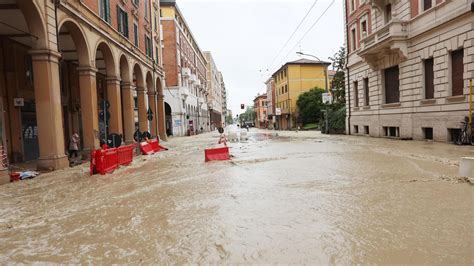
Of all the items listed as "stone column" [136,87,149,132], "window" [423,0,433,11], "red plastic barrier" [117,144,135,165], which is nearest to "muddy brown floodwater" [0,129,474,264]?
"red plastic barrier" [117,144,135,165]

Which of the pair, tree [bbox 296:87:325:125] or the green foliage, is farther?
tree [bbox 296:87:325:125]

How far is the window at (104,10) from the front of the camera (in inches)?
751

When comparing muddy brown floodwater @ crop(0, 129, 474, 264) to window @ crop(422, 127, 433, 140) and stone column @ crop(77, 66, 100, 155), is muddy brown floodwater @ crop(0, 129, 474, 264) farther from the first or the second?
window @ crop(422, 127, 433, 140)

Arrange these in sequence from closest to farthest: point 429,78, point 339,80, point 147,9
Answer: point 429,78, point 147,9, point 339,80

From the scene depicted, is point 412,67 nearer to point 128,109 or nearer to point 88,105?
point 88,105

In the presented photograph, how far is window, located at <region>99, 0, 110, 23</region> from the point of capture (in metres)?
19.1

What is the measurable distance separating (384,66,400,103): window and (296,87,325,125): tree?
31220mm

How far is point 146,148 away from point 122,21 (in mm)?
9624

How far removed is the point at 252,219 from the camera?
5.19 meters

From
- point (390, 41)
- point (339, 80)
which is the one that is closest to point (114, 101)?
point (390, 41)

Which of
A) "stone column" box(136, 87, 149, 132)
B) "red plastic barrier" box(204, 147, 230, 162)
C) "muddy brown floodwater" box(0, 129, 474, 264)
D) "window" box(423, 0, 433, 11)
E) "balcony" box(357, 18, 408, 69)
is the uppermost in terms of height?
"window" box(423, 0, 433, 11)

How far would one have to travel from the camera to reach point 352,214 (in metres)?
5.25

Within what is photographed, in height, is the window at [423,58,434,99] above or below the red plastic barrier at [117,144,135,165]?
above

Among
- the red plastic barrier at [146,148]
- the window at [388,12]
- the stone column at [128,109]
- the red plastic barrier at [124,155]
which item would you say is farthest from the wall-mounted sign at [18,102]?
the window at [388,12]
